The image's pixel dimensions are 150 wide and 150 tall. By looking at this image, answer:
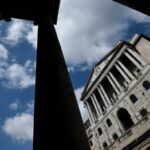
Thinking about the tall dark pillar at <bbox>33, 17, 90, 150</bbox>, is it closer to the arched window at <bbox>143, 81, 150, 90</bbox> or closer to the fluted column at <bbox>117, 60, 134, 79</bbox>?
the arched window at <bbox>143, 81, 150, 90</bbox>

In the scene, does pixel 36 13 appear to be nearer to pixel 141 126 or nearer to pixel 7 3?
pixel 7 3

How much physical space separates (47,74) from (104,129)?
33688mm

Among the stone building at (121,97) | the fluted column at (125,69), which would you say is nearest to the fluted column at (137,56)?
the stone building at (121,97)

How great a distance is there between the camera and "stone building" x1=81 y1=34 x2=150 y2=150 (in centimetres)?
2619

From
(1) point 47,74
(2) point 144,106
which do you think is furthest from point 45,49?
(2) point 144,106

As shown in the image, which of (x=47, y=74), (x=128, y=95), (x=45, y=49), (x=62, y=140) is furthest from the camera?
(x=128, y=95)

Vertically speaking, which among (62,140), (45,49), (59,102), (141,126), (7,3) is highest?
(141,126)

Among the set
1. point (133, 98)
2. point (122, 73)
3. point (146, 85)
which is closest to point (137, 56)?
point (122, 73)

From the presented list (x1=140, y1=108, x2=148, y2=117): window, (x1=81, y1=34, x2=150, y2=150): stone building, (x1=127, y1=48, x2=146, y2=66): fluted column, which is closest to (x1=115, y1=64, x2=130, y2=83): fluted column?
(x1=81, y1=34, x2=150, y2=150): stone building

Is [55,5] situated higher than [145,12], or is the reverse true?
[55,5]

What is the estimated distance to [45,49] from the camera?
400 centimetres

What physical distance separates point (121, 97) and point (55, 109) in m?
31.7

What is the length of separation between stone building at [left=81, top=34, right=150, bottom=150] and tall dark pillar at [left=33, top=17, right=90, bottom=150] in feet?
72.1

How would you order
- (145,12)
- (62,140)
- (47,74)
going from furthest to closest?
(145,12) < (47,74) < (62,140)
